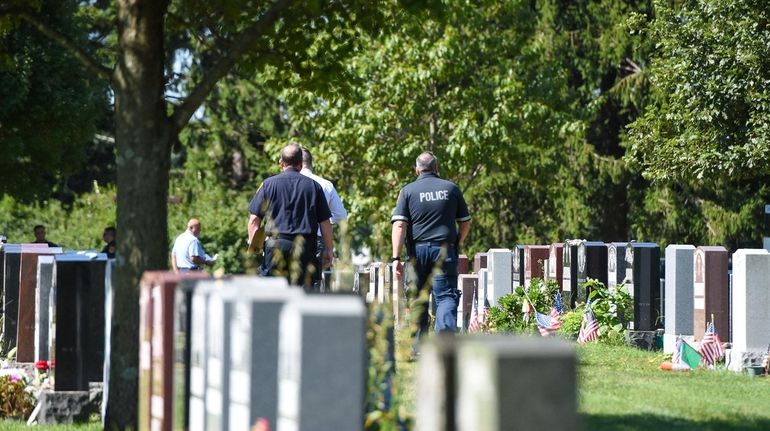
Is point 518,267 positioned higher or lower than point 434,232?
lower

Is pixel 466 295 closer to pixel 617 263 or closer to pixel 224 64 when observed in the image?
pixel 617 263

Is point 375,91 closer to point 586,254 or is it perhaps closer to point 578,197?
point 578,197

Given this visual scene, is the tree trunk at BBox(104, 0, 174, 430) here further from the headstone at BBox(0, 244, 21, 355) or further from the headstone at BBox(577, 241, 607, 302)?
the headstone at BBox(577, 241, 607, 302)

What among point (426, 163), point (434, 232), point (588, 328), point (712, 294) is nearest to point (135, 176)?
point (434, 232)

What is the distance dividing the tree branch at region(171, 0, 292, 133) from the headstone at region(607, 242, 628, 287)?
325 inches

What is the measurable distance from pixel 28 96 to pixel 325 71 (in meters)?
20.8

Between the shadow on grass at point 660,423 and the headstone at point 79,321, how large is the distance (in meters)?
3.30

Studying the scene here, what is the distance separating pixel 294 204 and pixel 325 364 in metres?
6.98

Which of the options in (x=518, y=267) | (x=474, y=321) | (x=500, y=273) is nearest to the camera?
(x=474, y=321)

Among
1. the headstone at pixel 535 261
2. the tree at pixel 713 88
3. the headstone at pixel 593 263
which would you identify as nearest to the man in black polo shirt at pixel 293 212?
the headstone at pixel 593 263

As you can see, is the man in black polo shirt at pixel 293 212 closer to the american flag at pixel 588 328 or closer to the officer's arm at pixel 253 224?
the officer's arm at pixel 253 224

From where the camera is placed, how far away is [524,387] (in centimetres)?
318

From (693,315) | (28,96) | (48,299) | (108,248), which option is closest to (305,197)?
(48,299)

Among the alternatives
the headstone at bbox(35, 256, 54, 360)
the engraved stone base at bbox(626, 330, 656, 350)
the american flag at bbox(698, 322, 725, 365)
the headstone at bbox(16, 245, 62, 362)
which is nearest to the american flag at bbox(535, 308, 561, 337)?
the engraved stone base at bbox(626, 330, 656, 350)
